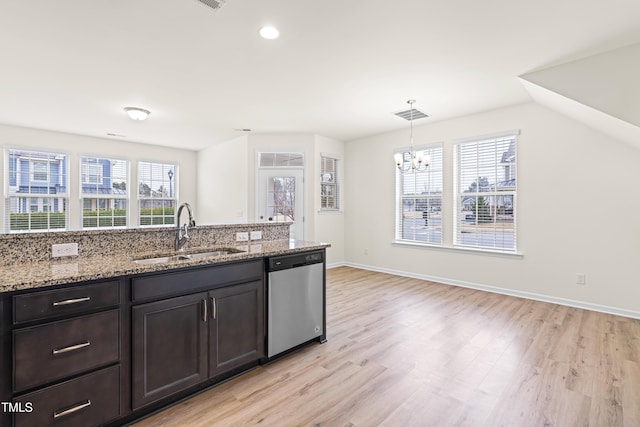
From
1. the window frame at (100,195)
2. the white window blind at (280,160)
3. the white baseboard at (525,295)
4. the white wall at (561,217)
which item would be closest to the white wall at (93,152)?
the window frame at (100,195)

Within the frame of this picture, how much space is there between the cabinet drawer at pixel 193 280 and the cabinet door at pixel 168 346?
56mm

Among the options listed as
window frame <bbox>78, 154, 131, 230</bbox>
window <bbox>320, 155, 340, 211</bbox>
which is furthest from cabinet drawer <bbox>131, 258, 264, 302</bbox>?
window frame <bbox>78, 154, 131, 230</bbox>

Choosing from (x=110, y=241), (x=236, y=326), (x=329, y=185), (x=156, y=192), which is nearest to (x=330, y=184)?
(x=329, y=185)

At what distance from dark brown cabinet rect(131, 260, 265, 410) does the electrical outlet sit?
619 mm

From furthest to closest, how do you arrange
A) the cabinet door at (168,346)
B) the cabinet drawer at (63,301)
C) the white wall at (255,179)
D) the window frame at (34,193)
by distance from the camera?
the white wall at (255,179), the window frame at (34,193), the cabinet door at (168,346), the cabinet drawer at (63,301)

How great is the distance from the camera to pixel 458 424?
5.90 feet

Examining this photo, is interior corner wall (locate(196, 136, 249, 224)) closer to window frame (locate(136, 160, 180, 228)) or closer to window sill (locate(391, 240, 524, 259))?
window frame (locate(136, 160, 180, 228))

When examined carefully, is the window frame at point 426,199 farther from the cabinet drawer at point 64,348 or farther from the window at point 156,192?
the window at point 156,192

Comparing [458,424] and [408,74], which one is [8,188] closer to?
[408,74]

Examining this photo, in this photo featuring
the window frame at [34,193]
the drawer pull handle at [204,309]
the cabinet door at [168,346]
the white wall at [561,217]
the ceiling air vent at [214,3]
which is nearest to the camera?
the cabinet door at [168,346]

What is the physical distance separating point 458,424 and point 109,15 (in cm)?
381

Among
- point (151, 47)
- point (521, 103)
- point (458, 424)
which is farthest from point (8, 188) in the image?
point (521, 103)

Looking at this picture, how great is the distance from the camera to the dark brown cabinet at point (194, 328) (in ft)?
5.84

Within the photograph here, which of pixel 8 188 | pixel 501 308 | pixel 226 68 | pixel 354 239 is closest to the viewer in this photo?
pixel 226 68
